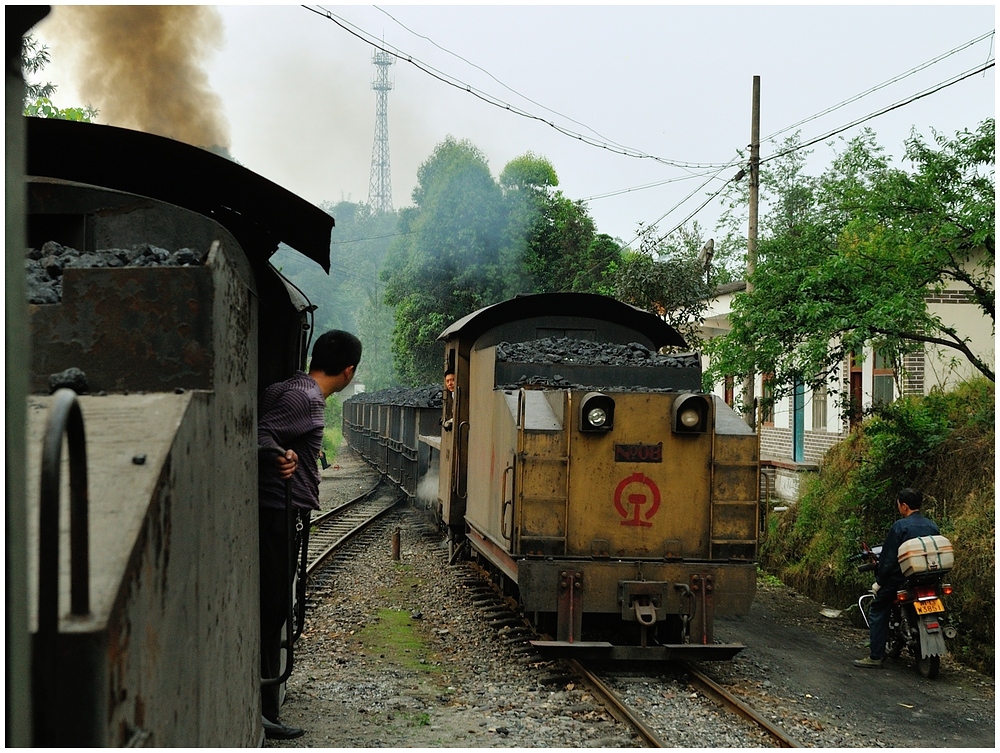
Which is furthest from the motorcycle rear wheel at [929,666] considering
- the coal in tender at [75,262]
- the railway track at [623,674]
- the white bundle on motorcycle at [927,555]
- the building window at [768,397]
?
the coal in tender at [75,262]

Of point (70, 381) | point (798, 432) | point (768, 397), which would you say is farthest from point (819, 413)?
point (70, 381)

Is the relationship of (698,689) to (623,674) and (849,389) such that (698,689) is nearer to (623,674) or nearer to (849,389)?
(623,674)

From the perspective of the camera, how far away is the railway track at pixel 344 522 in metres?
13.2

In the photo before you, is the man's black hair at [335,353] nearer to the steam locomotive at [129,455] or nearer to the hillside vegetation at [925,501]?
the steam locomotive at [129,455]

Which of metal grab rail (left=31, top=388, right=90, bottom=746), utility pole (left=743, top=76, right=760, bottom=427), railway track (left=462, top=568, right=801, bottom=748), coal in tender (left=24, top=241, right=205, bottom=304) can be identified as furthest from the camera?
utility pole (left=743, top=76, right=760, bottom=427)

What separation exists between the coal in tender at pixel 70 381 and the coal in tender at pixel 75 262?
1.47ft

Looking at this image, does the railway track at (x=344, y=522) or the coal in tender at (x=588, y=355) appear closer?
the coal in tender at (x=588, y=355)

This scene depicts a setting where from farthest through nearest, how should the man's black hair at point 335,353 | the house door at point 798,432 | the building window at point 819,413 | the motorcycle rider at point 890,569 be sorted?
the house door at point 798,432 < the building window at point 819,413 < the motorcycle rider at point 890,569 < the man's black hair at point 335,353

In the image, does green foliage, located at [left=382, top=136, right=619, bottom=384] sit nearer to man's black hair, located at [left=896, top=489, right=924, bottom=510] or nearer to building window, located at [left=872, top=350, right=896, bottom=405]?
building window, located at [left=872, top=350, right=896, bottom=405]

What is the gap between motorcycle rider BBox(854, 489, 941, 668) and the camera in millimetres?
8125

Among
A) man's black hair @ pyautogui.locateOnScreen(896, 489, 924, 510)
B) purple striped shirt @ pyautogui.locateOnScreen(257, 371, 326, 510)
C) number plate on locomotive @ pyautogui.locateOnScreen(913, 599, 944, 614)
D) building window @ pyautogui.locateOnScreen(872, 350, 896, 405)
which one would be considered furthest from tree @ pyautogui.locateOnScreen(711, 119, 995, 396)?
purple striped shirt @ pyautogui.locateOnScreen(257, 371, 326, 510)

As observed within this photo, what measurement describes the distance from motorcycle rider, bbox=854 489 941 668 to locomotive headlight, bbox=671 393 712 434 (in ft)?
7.66

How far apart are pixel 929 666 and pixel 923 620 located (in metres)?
0.46

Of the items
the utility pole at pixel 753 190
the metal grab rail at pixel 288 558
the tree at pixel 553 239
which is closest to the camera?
the metal grab rail at pixel 288 558
